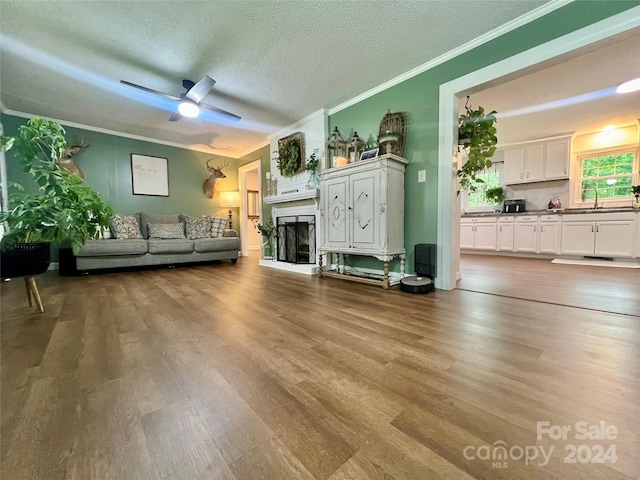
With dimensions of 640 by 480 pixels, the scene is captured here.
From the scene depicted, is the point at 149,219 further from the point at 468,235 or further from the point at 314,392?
the point at 468,235

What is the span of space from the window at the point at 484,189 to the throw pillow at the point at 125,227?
22.3 ft

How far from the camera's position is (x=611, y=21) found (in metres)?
1.70

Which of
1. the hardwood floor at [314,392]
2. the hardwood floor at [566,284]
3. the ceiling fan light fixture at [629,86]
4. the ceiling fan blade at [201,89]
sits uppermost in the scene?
the ceiling fan light fixture at [629,86]

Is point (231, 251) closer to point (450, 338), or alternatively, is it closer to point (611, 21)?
point (450, 338)

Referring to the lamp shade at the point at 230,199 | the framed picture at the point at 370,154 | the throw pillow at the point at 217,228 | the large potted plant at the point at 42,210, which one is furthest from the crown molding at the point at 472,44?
the lamp shade at the point at 230,199

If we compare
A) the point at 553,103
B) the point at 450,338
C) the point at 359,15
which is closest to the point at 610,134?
the point at 553,103

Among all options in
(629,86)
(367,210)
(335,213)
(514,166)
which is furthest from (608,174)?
(335,213)

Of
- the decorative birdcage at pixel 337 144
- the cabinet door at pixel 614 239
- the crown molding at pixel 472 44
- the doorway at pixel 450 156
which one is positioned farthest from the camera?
the cabinet door at pixel 614 239

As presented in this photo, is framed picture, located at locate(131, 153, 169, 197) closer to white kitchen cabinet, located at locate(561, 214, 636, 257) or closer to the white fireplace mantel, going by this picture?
the white fireplace mantel

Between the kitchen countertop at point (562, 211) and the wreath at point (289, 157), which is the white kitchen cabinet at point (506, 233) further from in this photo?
the wreath at point (289, 157)

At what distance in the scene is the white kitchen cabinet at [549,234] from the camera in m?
4.54

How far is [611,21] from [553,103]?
7.51 ft

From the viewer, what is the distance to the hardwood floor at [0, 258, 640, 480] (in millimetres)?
684

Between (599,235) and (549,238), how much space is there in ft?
2.05
